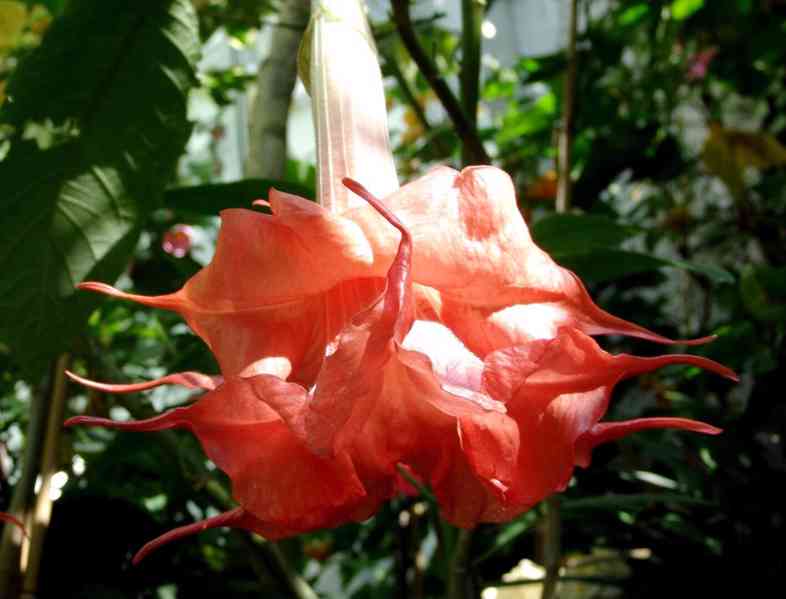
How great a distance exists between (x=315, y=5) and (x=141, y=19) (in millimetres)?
149

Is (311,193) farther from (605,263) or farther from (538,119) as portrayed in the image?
(538,119)

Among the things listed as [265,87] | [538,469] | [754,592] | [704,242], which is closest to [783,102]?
[704,242]

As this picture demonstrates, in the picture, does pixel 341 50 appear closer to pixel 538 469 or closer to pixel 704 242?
pixel 538 469

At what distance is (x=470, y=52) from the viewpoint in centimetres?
60

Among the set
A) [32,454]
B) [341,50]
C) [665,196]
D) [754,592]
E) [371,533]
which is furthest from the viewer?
[665,196]

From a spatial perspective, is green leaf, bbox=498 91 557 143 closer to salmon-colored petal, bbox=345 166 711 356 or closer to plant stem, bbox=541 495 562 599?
plant stem, bbox=541 495 562 599

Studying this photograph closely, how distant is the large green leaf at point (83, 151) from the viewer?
478 mm

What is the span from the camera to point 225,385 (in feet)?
0.92

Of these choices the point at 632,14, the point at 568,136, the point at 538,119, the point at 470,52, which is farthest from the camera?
the point at 538,119

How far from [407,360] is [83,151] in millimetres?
312

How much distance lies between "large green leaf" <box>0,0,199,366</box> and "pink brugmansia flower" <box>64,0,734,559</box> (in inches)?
7.6

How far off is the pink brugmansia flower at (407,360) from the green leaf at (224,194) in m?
0.26

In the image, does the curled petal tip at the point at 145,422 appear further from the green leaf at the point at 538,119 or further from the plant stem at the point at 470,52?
the green leaf at the point at 538,119

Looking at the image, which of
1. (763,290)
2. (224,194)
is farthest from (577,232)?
(763,290)
